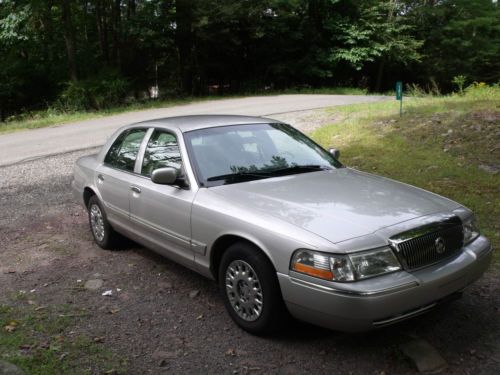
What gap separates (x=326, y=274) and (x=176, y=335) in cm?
140

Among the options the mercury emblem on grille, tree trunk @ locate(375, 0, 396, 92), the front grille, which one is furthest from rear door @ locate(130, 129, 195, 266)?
tree trunk @ locate(375, 0, 396, 92)

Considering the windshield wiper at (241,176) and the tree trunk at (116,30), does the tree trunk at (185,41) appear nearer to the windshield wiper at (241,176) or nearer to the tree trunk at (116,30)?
the tree trunk at (116,30)

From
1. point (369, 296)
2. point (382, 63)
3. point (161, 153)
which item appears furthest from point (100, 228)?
point (382, 63)

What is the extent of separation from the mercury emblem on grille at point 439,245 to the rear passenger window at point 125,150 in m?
3.07

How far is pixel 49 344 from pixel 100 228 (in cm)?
222

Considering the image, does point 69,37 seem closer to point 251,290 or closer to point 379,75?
point 379,75

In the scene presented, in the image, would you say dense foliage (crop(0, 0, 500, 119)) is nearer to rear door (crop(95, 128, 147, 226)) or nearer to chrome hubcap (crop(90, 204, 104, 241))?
chrome hubcap (crop(90, 204, 104, 241))

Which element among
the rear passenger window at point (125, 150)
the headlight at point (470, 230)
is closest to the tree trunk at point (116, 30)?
the rear passenger window at point (125, 150)

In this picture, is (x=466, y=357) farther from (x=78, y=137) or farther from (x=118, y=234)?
(x=78, y=137)

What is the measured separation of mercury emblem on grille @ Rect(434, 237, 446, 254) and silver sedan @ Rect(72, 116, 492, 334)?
0.03 feet

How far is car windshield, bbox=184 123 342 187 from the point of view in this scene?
14.4ft

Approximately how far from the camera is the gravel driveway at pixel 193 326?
3436mm

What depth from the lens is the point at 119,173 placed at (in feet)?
17.6

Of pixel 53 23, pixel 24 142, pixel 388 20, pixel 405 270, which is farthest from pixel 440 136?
pixel 388 20
